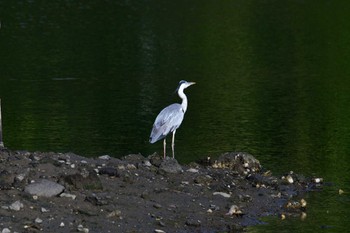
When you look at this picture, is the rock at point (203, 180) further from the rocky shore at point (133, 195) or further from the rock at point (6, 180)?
the rock at point (6, 180)

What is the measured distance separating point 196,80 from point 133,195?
2112cm

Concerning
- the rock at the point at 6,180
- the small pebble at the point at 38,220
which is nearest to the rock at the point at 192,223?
the small pebble at the point at 38,220

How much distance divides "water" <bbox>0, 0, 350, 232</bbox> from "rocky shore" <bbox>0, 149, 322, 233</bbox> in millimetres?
786

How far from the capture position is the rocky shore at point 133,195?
17.5 metres

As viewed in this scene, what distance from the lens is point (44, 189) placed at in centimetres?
1828

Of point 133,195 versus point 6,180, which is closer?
point 6,180

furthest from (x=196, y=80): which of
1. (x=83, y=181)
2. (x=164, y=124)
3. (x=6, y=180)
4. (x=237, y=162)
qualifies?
(x=6, y=180)

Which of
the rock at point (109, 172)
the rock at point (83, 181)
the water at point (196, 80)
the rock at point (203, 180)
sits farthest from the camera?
the water at point (196, 80)

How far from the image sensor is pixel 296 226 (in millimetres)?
18906

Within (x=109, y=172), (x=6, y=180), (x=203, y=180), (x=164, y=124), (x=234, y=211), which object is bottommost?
(x=234, y=211)

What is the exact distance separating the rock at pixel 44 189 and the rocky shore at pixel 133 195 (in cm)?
2

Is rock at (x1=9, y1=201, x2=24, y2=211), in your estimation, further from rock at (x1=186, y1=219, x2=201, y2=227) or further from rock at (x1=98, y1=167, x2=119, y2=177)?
rock at (x1=186, y1=219, x2=201, y2=227)

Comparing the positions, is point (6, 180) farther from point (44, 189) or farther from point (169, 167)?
point (169, 167)

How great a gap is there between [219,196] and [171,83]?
62.0 ft
